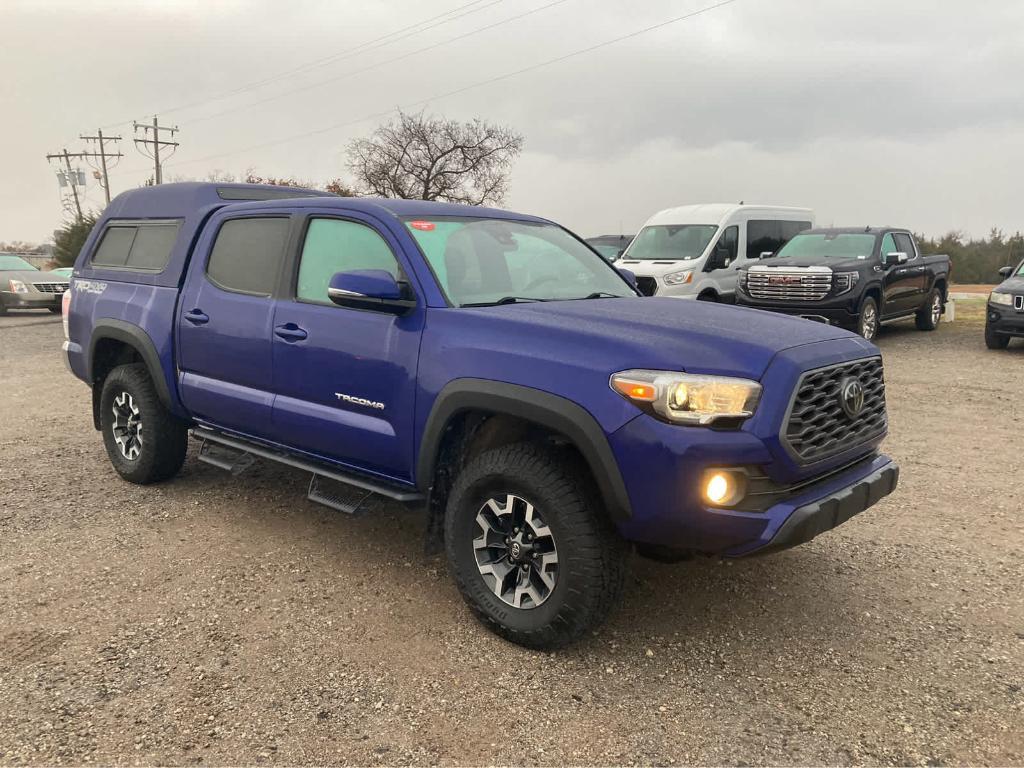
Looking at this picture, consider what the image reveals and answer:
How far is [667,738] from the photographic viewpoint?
262 centimetres

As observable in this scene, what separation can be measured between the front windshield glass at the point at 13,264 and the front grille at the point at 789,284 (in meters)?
17.7

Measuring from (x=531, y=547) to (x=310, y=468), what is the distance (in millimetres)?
1424

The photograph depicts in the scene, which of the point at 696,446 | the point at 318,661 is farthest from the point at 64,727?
the point at 696,446

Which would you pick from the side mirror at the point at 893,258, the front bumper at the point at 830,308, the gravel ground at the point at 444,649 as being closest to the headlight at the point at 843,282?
the front bumper at the point at 830,308

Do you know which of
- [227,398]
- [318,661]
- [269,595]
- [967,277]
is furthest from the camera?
[967,277]

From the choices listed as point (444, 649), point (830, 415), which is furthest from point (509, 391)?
point (830, 415)

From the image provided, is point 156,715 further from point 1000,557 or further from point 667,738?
point 1000,557

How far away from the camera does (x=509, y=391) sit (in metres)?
3.02

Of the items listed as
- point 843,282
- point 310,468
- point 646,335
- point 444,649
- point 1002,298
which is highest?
point 843,282

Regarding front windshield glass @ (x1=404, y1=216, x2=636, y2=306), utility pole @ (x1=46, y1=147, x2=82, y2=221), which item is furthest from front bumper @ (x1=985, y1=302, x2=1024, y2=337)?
utility pole @ (x1=46, y1=147, x2=82, y2=221)

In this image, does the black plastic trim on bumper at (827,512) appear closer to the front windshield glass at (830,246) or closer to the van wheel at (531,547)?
the van wheel at (531,547)

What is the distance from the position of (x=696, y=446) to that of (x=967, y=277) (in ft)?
157

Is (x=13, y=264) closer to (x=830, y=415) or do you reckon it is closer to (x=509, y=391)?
(x=509, y=391)

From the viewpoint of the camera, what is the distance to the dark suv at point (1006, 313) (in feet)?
35.9
